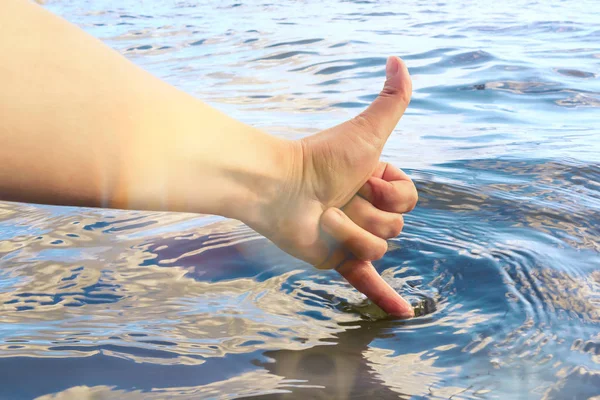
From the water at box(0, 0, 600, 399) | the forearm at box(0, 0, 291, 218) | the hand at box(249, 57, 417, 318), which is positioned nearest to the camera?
the forearm at box(0, 0, 291, 218)

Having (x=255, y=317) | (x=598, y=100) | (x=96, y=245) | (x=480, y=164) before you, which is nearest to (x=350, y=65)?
(x=598, y=100)

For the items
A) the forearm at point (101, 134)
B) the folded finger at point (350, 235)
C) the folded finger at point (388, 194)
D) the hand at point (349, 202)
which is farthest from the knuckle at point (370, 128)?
the forearm at point (101, 134)

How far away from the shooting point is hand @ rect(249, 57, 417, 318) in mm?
1602

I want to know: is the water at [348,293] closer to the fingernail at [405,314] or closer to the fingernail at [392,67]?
the fingernail at [405,314]

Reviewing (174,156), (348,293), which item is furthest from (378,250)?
(174,156)

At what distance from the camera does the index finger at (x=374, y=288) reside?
1616mm

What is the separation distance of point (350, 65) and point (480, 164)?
3.62m

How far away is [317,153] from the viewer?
164 centimetres

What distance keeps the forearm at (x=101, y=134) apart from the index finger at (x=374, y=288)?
14.1 inches

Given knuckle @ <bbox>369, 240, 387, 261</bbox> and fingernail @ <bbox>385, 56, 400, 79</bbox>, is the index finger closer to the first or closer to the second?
knuckle @ <bbox>369, 240, 387, 261</bbox>

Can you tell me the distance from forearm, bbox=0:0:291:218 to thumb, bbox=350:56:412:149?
34 centimetres

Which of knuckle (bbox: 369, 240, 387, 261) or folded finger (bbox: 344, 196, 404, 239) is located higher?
folded finger (bbox: 344, 196, 404, 239)

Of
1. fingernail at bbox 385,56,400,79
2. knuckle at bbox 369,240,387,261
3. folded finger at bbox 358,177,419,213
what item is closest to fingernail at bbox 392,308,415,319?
knuckle at bbox 369,240,387,261

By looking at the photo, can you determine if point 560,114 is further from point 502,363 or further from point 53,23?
point 53,23
